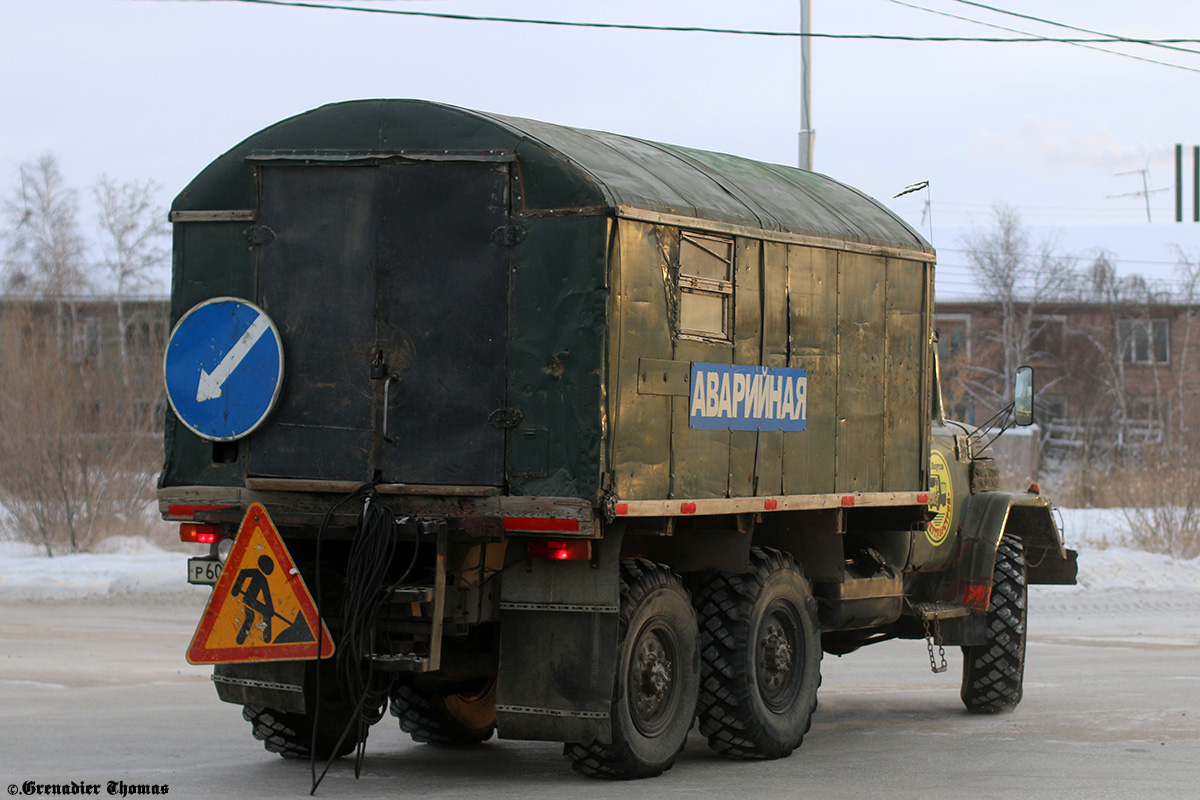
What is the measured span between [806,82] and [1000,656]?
1039 cm

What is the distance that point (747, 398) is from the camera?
840 centimetres

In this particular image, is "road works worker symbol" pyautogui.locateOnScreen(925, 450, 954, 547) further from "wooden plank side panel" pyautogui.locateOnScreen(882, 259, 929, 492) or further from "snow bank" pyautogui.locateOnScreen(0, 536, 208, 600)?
"snow bank" pyautogui.locateOnScreen(0, 536, 208, 600)

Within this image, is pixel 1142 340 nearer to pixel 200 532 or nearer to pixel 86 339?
pixel 86 339

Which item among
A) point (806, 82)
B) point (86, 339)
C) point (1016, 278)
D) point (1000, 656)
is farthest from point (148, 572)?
point (1016, 278)

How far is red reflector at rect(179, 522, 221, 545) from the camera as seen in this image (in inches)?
313

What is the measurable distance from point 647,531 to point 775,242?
1.92 m

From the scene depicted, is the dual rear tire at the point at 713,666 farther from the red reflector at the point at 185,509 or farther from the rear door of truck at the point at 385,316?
the red reflector at the point at 185,509

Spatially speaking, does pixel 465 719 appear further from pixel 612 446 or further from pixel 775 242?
pixel 775 242

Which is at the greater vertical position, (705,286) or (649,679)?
(705,286)

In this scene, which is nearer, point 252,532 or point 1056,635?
point 252,532

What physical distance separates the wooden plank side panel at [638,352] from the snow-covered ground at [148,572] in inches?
434

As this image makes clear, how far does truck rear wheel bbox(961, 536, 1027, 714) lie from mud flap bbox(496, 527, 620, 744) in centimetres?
438

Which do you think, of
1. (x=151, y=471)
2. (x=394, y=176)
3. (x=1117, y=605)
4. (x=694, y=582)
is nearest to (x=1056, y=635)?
(x=1117, y=605)

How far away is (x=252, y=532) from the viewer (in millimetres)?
7266
